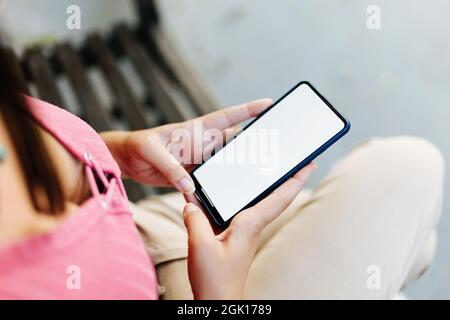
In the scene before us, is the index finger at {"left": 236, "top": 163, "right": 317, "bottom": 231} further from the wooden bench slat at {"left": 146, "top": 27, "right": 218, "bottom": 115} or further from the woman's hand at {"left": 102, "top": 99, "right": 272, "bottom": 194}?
the wooden bench slat at {"left": 146, "top": 27, "right": 218, "bottom": 115}

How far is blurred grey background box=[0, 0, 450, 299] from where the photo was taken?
812 mm

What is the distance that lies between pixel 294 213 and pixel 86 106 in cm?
36

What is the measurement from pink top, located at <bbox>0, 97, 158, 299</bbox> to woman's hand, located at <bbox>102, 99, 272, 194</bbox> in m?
0.05

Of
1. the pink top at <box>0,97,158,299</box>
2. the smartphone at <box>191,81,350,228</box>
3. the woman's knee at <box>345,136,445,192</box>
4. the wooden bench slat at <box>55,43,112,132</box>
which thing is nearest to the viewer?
the pink top at <box>0,97,158,299</box>

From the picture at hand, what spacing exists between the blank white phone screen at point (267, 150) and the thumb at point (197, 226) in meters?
0.03

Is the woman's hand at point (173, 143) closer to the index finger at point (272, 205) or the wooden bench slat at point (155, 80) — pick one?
the index finger at point (272, 205)

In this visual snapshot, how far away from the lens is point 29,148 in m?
0.33

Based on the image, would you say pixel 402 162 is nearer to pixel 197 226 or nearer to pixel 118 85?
pixel 197 226

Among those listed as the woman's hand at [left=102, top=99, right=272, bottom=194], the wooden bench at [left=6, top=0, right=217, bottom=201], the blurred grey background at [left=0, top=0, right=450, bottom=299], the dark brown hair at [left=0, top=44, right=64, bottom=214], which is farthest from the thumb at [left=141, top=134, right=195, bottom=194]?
the blurred grey background at [left=0, top=0, right=450, bottom=299]

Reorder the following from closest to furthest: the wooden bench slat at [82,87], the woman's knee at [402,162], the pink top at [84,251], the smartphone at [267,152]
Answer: the pink top at [84,251] → the smartphone at [267,152] → the woman's knee at [402,162] → the wooden bench slat at [82,87]

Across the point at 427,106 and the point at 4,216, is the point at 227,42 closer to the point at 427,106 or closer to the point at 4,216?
the point at 427,106

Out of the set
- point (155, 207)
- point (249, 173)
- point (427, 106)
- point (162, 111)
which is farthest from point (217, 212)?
point (427, 106)

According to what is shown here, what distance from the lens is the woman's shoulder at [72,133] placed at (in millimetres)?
363

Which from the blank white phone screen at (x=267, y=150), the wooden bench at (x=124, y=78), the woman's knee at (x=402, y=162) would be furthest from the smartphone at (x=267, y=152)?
the wooden bench at (x=124, y=78)
